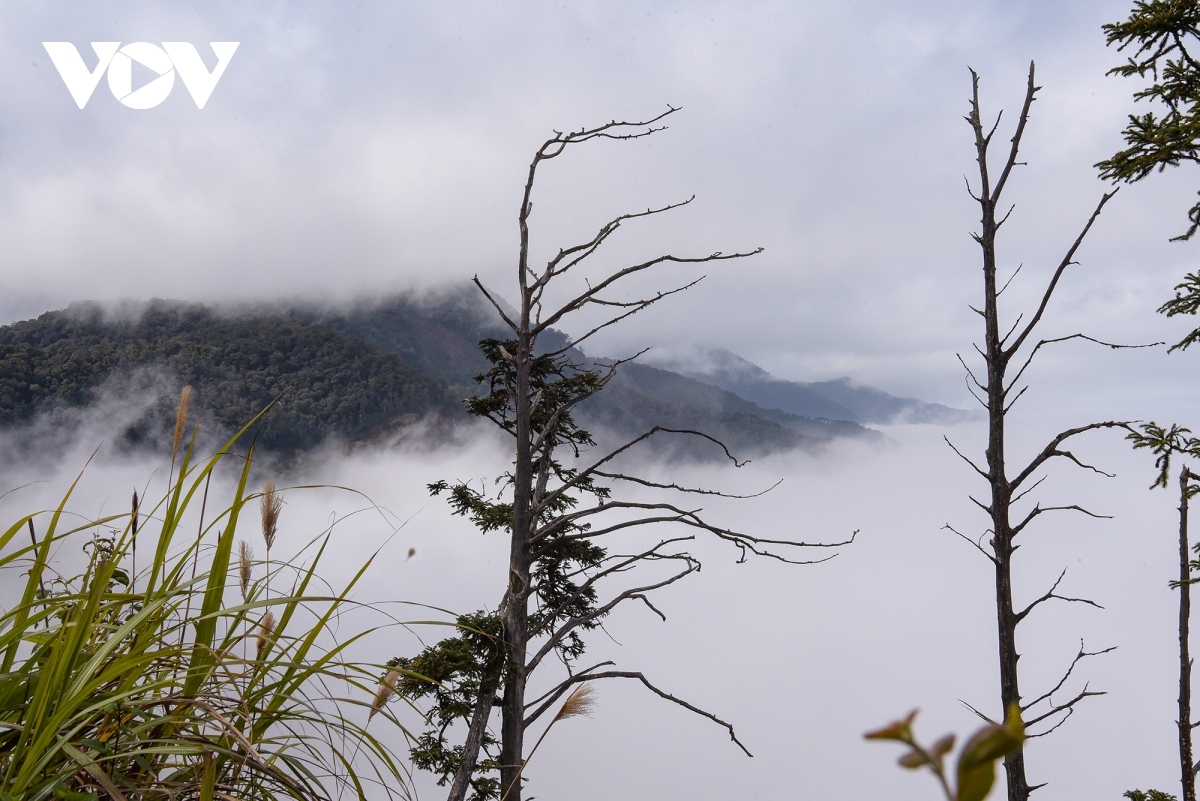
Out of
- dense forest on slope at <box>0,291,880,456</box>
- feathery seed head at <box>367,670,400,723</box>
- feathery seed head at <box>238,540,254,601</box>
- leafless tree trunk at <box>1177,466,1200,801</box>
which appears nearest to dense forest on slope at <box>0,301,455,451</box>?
dense forest on slope at <box>0,291,880,456</box>

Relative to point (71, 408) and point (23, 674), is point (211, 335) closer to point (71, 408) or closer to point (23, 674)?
point (71, 408)

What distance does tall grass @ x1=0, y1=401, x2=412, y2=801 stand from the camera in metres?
1.36

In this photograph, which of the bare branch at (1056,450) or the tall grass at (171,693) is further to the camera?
the bare branch at (1056,450)

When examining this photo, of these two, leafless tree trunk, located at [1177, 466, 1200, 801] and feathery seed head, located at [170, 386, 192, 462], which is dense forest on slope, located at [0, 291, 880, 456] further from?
feathery seed head, located at [170, 386, 192, 462]

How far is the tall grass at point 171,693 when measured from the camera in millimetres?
1360

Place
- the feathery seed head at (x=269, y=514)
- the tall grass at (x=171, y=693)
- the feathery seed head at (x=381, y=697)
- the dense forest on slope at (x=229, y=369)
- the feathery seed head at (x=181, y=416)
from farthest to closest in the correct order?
the dense forest on slope at (x=229, y=369), the feathery seed head at (x=269, y=514), the feathery seed head at (x=181, y=416), the feathery seed head at (x=381, y=697), the tall grass at (x=171, y=693)

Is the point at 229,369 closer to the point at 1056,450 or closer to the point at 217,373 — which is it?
the point at 217,373

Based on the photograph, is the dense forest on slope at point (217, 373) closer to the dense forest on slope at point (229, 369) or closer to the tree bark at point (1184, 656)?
the dense forest on slope at point (229, 369)

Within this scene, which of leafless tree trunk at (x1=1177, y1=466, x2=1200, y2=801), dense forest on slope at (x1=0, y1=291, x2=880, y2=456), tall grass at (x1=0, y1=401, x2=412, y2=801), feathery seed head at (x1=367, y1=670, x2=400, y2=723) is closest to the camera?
tall grass at (x1=0, y1=401, x2=412, y2=801)

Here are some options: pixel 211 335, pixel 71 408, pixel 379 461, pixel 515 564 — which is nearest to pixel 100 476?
pixel 71 408

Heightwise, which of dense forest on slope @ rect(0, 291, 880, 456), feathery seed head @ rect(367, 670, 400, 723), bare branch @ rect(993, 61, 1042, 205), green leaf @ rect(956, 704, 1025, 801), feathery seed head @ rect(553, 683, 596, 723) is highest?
dense forest on slope @ rect(0, 291, 880, 456)

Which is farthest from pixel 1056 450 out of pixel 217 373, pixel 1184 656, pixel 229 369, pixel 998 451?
pixel 229 369

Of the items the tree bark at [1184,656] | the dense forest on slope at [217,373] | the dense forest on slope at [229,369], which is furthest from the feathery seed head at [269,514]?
the dense forest on slope at [229,369]

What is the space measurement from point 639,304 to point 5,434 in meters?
152
